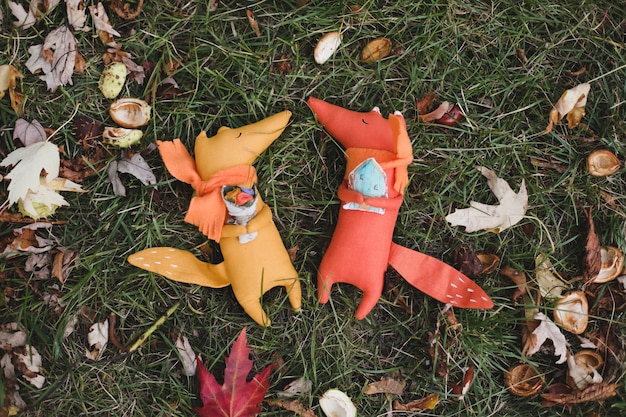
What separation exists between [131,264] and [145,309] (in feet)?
0.71

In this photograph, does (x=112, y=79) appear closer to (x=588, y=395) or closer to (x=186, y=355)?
(x=186, y=355)

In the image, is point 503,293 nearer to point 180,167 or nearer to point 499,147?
point 499,147

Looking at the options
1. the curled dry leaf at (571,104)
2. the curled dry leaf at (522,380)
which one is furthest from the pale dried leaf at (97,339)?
the curled dry leaf at (571,104)

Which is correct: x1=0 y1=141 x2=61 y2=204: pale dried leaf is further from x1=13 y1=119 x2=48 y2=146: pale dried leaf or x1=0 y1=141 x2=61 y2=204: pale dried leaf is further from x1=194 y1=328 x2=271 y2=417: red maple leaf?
x1=194 y1=328 x2=271 y2=417: red maple leaf

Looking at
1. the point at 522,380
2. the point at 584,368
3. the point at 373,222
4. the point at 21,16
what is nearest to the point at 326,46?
the point at 373,222

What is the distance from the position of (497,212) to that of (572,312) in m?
0.59

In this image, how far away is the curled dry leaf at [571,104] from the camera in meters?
2.74

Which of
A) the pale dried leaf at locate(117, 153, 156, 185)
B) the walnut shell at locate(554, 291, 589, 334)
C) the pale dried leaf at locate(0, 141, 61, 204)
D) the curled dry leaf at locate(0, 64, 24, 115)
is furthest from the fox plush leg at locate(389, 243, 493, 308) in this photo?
the curled dry leaf at locate(0, 64, 24, 115)

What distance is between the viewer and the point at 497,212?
2.71m

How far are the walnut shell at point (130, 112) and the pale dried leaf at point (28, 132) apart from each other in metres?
0.33

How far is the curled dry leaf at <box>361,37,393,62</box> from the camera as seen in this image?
8.92 feet

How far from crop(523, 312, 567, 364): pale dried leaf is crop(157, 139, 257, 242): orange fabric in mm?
1498

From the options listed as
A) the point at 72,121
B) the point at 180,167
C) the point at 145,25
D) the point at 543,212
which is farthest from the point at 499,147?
the point at 72,121

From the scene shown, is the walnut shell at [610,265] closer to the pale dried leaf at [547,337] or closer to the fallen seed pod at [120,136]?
the pale dried leaf at [547,337]
